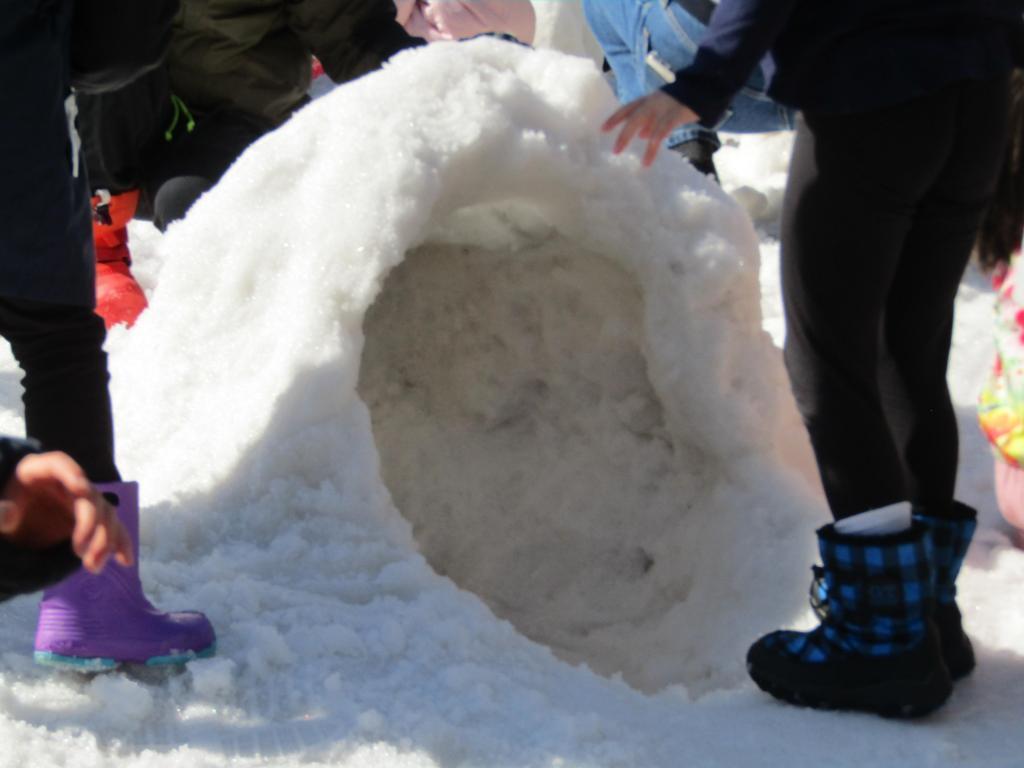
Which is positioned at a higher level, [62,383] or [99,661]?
[62,383]

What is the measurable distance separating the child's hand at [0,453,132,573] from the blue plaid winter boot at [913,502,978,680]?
1.21 metres

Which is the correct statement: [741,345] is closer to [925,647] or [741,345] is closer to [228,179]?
[925,647]

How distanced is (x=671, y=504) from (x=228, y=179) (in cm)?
99

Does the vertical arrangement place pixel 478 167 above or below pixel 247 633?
above

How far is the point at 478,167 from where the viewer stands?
223 centimetres

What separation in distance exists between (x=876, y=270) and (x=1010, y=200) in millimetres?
542

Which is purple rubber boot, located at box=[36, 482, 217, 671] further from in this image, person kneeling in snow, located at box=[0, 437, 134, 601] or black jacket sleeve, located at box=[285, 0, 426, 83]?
black jacket sleeve, located at box=[285, 0, 426, 83]

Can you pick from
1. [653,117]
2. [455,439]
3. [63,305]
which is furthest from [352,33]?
[653,117]

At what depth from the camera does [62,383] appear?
72.7 inches

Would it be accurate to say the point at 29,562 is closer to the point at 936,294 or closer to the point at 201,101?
the point at 936,294

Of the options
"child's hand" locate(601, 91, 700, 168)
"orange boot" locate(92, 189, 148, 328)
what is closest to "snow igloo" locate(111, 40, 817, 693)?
"child's hand" locate(601, 91, 700, 168)

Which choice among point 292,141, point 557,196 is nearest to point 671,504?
point 557,196

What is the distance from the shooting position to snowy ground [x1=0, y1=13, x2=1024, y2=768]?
5.58 feet

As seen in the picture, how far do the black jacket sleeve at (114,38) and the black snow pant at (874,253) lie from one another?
0.94 m
